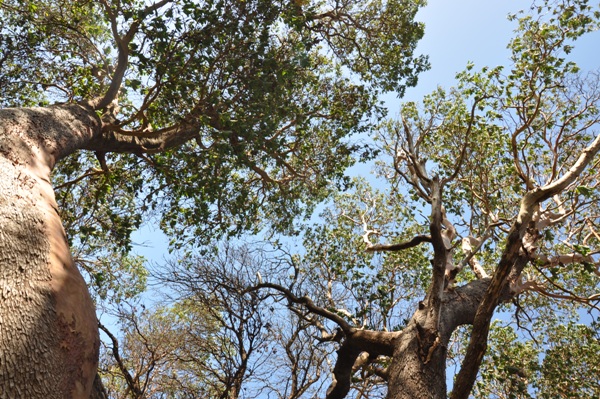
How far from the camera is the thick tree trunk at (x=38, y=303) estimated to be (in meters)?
2.30

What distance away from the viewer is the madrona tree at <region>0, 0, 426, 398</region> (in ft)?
8.70

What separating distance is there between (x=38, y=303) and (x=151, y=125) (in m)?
6.97

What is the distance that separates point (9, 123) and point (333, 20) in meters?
7.04

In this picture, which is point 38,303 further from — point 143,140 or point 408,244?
point 143,140

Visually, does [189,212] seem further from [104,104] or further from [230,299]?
[104,104]

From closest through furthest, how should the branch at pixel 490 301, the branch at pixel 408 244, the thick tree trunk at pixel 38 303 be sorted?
the thick tree trunk at pixel 38 303
the branch at pixel 490 301
the branch at pixel 408 244

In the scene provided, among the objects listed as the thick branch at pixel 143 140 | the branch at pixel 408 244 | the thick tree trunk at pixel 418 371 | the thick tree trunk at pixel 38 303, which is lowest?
the thick tree trunk at pixel 38 303

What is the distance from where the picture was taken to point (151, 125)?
9.03m

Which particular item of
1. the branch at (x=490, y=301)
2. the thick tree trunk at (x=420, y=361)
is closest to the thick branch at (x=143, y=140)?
the thick tree trunk at (x=420, y=361)

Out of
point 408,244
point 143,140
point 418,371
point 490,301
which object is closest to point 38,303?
point 490,301

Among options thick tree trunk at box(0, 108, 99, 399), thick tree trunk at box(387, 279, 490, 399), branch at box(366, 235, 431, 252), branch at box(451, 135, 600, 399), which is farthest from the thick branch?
branch at box(451, 135, 600, 399)

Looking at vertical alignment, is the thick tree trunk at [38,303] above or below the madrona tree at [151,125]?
below

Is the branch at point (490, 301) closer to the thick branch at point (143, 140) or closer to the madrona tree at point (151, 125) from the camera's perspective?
the madrona tree at point (151, 125)

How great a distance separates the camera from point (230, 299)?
24.8 feet
